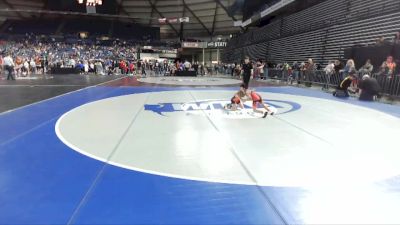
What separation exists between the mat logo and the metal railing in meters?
3.90

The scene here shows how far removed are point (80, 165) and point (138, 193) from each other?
114 centimetres

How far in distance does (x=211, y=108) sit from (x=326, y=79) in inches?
346

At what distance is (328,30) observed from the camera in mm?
20141

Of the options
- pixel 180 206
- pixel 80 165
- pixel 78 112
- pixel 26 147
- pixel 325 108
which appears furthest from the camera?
pixel 325 108

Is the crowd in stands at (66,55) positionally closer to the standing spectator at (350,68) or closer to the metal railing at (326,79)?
the metal railing at (326,79)

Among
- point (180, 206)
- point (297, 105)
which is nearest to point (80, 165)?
point (180, 206)

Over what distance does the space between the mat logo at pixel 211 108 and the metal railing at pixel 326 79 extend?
3896 mm

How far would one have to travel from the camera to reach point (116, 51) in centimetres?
4775

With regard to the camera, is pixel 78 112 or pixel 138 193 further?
pixel 78 112

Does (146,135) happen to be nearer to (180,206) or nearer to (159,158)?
(159,158)

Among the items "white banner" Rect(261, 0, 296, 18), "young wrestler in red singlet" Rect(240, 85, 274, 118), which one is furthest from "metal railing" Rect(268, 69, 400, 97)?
"white banner" Rect(261, 0, 296, 18)

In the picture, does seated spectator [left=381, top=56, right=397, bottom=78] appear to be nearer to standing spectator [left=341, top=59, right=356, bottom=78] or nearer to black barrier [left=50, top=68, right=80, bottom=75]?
standing spectator [left=341, top=59, right=356, bottom=78]

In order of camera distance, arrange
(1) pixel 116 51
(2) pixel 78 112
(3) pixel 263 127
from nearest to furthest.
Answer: (3) pixel 263 127 → (2) pixel 78 112 → (1) pixel 116 51

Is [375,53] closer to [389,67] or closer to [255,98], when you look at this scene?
[389,67]
